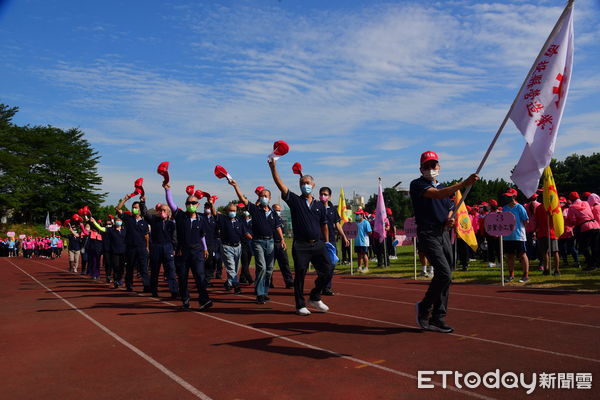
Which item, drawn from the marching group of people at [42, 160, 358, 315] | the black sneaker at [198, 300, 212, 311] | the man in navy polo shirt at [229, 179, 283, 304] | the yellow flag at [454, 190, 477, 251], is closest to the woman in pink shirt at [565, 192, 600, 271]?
the yellow flag at [454, 190, 477, 251]

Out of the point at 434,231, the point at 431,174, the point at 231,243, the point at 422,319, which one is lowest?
the point at 422,319

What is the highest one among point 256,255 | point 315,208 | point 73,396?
point 315,208

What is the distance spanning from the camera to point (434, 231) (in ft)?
20.6

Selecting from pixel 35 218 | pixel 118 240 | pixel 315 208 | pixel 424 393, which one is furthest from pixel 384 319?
pixel 35 218

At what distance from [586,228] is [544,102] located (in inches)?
328

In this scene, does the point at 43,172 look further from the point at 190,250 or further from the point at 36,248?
the point at 190,250

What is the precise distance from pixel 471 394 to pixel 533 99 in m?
3.92

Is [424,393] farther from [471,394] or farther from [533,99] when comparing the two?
[533,99]

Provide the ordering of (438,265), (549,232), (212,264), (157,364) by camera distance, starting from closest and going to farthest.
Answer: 1. (157,364)
2. (438,265)
3. (549,232)
4. (212,264)

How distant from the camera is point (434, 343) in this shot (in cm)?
580

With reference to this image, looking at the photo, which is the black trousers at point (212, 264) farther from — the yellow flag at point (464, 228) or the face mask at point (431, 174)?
the yellow flag at point (464, 228)

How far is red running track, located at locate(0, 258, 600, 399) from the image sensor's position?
4441mm

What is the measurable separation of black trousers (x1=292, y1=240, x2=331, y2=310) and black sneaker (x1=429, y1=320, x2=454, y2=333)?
2099 mm

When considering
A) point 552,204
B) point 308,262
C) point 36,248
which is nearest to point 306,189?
point 308,262
